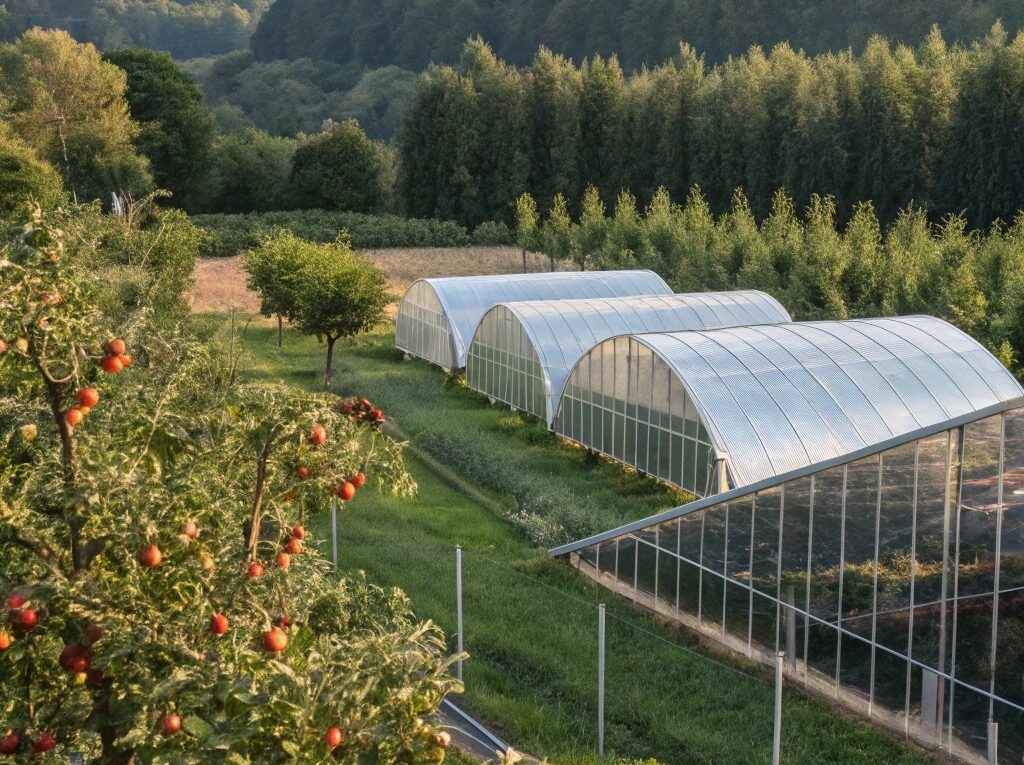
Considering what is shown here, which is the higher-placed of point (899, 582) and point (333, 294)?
point (333, 294)

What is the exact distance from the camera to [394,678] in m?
5.32

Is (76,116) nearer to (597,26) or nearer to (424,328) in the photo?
(424,328)

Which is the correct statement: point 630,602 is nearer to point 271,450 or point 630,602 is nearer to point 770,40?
point 271,450

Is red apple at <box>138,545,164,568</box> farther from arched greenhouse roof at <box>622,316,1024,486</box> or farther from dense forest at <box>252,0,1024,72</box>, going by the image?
dense forest at <box>252,0,1024,72</box>

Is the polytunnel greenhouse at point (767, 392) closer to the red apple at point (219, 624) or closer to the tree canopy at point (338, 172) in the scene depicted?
the red apple at point (219, 624)

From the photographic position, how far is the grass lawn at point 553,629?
11.2 meters

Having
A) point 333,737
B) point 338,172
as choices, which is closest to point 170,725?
point 333,737

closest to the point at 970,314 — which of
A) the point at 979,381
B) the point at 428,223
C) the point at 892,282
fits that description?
the point at 892,282

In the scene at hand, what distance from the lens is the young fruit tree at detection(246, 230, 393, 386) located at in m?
30.1

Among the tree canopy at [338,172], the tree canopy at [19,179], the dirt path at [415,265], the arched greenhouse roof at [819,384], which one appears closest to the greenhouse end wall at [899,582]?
the arched greenhouse roof at [819,384]

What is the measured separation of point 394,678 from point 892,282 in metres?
27.1

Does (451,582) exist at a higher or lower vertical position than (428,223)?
lower

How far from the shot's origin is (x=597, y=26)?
92000 mm

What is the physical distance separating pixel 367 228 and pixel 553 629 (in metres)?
47.1
